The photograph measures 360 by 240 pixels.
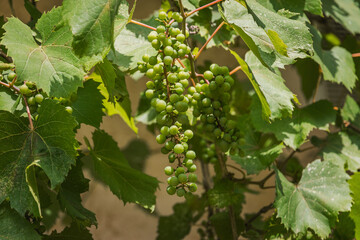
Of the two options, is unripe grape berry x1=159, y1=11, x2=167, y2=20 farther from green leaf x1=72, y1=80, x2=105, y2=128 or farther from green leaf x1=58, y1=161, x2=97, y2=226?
green leaf x1=58, y1=161, x2=97, y2=226

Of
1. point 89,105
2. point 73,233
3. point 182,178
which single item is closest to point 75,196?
point 73,233

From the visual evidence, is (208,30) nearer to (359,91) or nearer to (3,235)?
(3,235)

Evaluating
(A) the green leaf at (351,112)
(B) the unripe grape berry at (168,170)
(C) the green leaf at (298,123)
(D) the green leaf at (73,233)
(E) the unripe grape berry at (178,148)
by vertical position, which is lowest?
(D) the green leaf at (73,233)

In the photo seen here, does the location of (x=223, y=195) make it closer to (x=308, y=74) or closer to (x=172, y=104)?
(x=172, y=104)

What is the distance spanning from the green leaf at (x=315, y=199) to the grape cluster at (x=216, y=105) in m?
0.27

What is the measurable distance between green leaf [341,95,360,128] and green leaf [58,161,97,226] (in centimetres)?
92

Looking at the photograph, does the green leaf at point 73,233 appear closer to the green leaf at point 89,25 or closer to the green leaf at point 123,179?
the green leaf at point 123,179

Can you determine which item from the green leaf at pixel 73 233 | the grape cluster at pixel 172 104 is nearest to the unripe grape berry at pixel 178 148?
the grape cluster at pixel 172 104

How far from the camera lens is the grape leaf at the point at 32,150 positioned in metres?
0.77

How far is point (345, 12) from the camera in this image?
1459 mm

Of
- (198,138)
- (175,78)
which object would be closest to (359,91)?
(198,138)

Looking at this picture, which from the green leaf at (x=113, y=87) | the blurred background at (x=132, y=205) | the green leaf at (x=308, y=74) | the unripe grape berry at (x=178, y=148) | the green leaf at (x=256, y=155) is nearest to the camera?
the unripe grape berry at (x=178, y=148)

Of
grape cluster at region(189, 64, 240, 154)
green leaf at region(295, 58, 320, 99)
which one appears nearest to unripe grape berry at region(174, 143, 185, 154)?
grape cluster at region(189, 64, 240, 154)

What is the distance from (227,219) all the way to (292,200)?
0.32 meters
